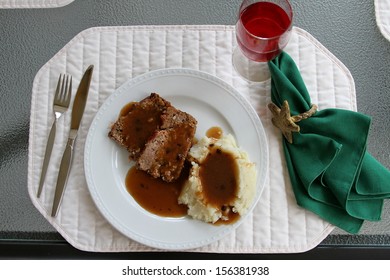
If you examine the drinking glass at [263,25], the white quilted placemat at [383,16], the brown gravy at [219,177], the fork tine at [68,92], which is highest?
the drinking glass at [263,25]

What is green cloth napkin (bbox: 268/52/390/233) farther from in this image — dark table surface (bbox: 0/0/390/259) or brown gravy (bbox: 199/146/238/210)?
brown gravy (bbox: 199/146/238/210)

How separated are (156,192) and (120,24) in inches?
23.9

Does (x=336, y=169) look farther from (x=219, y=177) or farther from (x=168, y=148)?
(x=168, y=148)

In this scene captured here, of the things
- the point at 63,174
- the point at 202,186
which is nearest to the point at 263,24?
the point at 202,186

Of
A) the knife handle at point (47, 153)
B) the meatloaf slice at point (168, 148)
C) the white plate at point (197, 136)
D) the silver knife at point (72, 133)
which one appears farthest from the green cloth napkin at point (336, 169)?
the knife handle at point (47, 153)

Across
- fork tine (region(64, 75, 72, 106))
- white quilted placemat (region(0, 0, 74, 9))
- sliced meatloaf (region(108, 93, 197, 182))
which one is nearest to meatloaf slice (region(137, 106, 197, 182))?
sliced meatloaf (region(108, 93, 197, 182))

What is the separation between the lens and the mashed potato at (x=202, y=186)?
135 cm

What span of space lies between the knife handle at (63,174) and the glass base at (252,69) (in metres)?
0.59

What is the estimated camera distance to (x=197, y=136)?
1473mm

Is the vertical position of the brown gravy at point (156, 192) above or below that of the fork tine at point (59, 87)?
below

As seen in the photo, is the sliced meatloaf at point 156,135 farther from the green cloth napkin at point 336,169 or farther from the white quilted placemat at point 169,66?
the green cloth napkin at point 336,169

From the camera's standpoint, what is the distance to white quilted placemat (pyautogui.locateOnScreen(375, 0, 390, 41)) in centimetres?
160

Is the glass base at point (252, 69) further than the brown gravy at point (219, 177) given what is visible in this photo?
Yes

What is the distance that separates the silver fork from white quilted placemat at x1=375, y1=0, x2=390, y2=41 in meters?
1.08
